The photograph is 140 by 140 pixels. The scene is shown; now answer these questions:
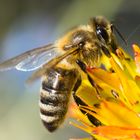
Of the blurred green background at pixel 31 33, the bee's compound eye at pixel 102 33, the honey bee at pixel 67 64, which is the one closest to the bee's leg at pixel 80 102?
the honey bee at pixel 67 64

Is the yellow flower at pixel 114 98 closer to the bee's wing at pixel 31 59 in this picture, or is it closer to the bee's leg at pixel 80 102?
the bee's leg at pixel 80 102

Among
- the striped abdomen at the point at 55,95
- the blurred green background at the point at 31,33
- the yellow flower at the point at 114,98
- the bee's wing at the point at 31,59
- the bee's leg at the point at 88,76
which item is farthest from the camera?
the blurred green background at the point at 31,33

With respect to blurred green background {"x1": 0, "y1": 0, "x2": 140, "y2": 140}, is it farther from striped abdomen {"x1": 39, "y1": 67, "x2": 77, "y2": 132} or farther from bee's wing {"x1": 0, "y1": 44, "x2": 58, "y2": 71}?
striped abdomen {"x1": 39, "y1": 67, "x2": 77, "y2": 132}

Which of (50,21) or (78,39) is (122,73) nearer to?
(78,39)

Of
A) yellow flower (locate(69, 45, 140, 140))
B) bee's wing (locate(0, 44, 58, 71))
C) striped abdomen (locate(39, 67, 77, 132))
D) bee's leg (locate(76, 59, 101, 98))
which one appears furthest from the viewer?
bee's wing (locate(0, 44, 58, 71))

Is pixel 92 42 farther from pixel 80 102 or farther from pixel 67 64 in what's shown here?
pixel 80 102

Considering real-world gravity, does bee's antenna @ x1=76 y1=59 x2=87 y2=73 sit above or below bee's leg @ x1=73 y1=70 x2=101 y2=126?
above

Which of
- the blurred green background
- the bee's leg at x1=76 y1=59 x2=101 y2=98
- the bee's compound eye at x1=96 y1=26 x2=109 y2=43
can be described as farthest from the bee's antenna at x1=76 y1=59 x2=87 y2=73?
the blurred green background

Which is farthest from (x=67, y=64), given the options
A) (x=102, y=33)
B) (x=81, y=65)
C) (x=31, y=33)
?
(x=31, y=33)
